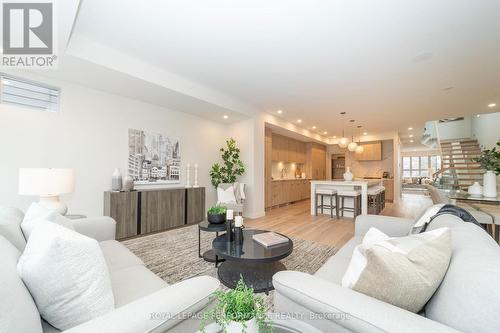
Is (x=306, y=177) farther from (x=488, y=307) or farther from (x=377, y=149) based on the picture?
(x=488, y=307)

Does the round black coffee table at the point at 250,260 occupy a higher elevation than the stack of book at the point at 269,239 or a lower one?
lower

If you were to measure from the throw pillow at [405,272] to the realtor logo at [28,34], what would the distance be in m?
3.08

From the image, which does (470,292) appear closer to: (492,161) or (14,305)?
(14,305)

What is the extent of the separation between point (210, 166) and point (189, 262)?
9.80ft

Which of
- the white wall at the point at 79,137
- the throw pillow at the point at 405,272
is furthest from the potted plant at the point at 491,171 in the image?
the white wall at the point at 79,137

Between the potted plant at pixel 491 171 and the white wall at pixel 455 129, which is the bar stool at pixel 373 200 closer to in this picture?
the potted plant at pixel 491 171

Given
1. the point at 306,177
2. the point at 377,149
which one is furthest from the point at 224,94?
the point at 377,149

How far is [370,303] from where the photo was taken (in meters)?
0.80

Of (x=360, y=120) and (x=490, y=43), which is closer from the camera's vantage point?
(x=490, y=43)

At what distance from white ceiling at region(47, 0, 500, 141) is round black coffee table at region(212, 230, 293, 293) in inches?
91.7

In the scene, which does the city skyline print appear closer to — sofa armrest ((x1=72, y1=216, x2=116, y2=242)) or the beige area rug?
the beige area rug

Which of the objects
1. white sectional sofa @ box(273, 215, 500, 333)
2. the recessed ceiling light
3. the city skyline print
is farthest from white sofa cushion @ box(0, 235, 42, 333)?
the recessed ceiling light

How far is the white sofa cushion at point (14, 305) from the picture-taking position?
0.64 m

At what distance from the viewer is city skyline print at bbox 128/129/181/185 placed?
13.1ft
